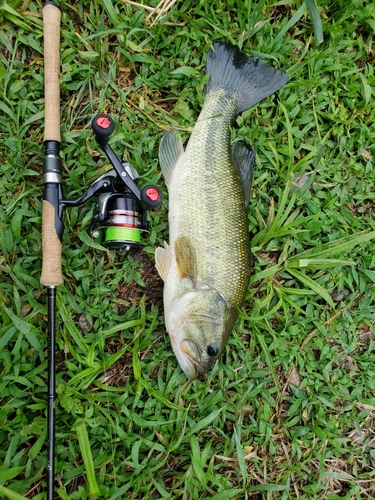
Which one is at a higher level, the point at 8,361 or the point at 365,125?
the point at 365,125

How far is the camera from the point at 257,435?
2.96 meters

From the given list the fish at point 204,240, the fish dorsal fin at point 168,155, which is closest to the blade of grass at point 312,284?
the fish at point 204,240

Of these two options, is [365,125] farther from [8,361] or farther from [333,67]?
[8,361]

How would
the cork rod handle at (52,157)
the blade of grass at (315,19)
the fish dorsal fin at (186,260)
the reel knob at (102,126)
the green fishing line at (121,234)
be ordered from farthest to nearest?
the blade of grass at (315,19), the fish dorsal fin at (186,260), the green fishing line at (121,234), the cork rod handle at (52,157), the reel knob at (102,126)

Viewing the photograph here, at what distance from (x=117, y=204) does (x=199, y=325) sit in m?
0.88

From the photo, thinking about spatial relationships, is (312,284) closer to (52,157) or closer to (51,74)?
(52,157)

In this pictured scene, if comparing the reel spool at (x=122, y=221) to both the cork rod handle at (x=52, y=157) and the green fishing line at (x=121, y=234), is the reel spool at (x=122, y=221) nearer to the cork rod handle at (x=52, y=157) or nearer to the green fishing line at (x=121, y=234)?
the green fishing line at (x=121, y=234)

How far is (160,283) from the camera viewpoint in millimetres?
2904

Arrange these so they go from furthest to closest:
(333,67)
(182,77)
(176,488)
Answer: (333,67) < (182,77) < (176,488)

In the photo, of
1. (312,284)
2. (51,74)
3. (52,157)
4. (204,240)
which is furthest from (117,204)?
(312,284)

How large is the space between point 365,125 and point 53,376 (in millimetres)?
2756

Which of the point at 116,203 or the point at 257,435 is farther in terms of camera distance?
the point at 257,435

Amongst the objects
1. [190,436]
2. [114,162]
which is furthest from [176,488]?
[114,162]

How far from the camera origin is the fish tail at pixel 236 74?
9.53 ft
